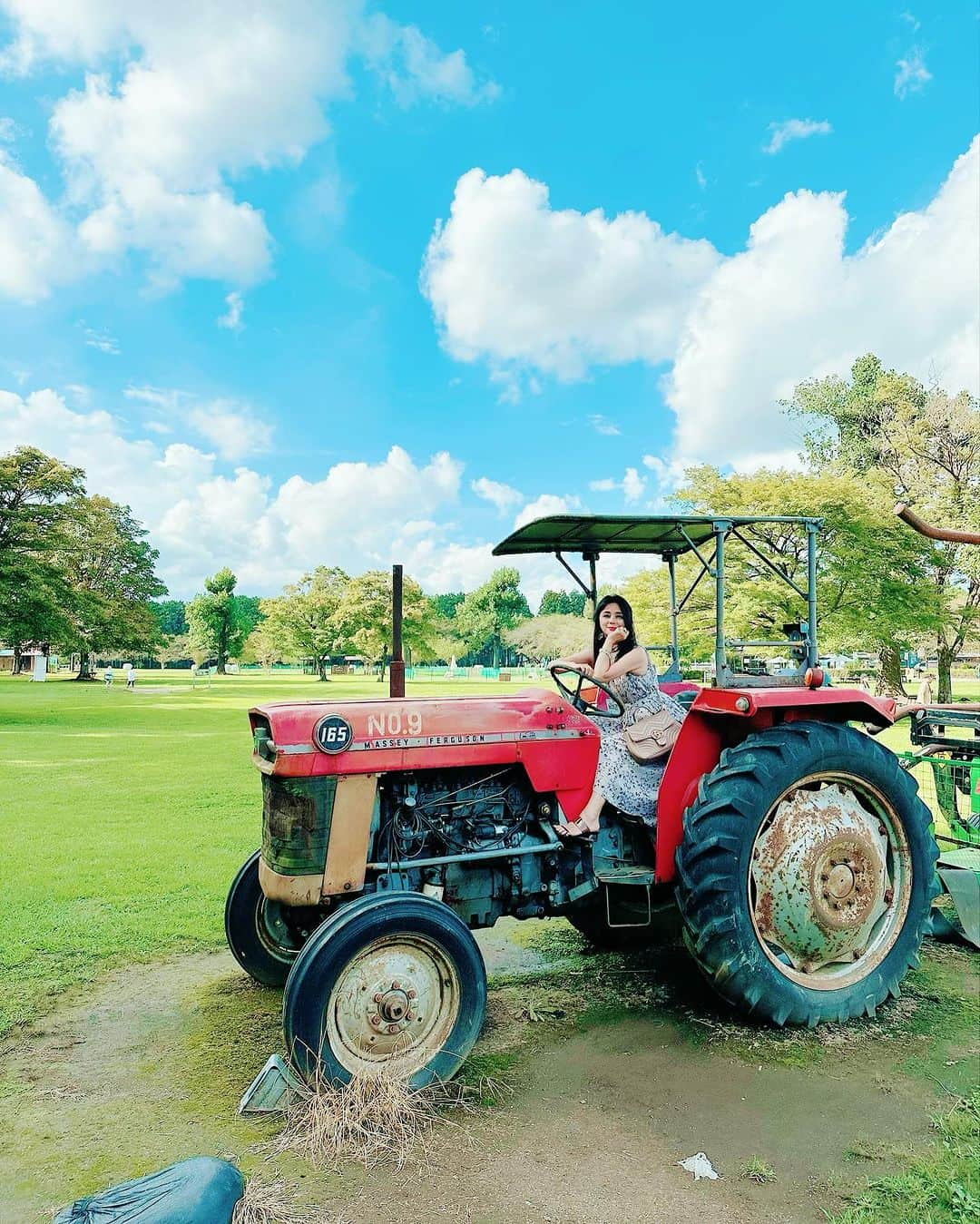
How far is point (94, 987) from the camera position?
440 centimetres

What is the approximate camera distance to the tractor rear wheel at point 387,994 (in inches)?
118

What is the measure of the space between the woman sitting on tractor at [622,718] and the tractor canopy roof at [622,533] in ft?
1.54

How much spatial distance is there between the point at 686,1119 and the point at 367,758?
1.77 m

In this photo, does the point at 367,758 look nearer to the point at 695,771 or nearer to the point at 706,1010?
the point at 695,771

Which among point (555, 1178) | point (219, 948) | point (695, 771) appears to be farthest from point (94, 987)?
point (695, 771)

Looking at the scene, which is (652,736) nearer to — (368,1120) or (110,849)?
(368,1120)

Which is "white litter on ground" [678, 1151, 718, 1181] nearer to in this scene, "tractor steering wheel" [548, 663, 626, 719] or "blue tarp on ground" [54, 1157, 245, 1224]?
"blue tarp on ground" [54, 1157, 245, 1224]

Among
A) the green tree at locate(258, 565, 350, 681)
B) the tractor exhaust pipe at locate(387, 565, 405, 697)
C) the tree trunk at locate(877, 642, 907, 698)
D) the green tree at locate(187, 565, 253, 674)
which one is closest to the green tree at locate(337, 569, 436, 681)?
the green tree at locate(258, 565, 350, 681)

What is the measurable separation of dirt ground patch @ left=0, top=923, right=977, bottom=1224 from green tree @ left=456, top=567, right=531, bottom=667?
7046cm

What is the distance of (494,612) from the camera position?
75.4 metres

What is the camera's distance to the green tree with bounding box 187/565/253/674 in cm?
6675

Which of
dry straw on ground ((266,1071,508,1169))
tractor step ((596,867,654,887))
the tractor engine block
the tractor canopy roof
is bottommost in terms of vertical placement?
dry straw on ground ((266,1071,508,1169))

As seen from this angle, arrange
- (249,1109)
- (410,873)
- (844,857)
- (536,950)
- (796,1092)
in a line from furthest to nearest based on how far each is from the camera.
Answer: (536,950), (844,857), (410,873), (796,1092), (249,1109)

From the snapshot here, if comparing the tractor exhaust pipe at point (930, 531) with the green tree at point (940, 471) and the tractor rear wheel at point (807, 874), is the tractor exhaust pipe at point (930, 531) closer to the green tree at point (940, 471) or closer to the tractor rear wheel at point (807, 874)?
the tractor rear wheel at point (807, 874)
